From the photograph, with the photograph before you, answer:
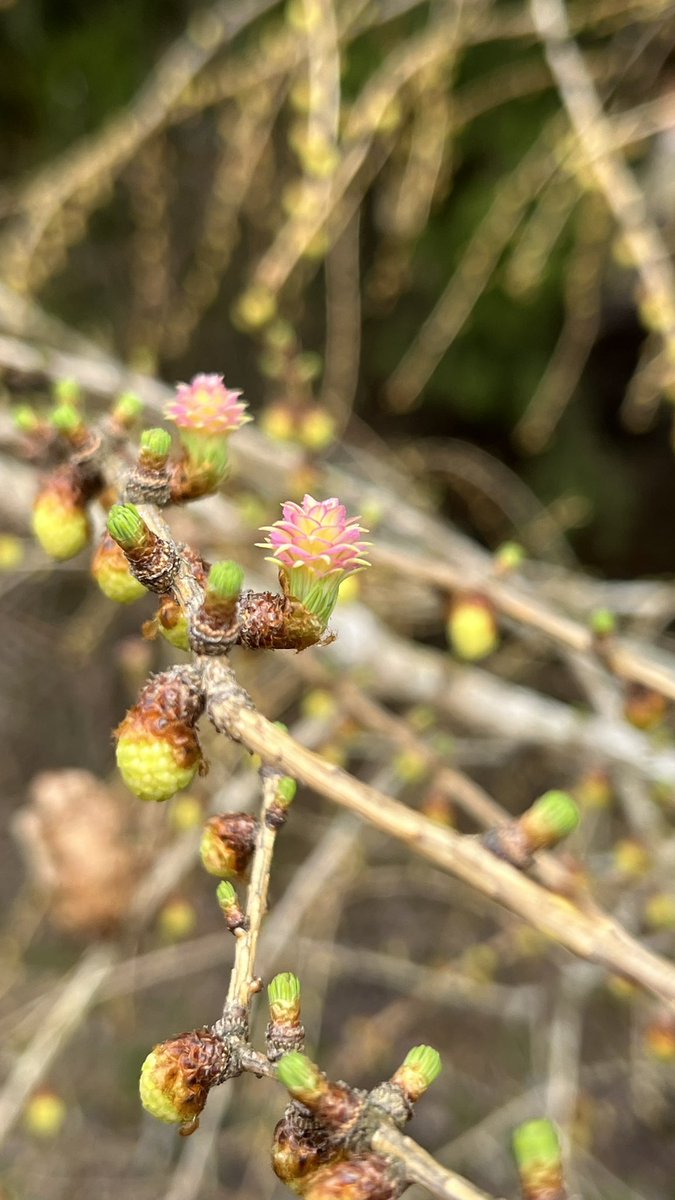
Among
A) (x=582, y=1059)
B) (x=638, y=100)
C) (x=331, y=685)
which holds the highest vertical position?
(x=638, y=100)

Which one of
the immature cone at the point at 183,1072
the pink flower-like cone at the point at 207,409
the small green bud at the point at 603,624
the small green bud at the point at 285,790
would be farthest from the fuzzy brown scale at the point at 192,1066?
the small green bud at the point at 603,624

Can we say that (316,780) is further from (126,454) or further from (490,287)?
(490,287)

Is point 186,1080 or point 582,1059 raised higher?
Answer: point 582,1059

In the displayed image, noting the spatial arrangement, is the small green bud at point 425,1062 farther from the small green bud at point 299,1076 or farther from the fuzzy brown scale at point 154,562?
the fuzzy brown scale at point 154,562

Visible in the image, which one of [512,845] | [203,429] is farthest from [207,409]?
[512,845]

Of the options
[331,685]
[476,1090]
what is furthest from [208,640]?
[476,1090]

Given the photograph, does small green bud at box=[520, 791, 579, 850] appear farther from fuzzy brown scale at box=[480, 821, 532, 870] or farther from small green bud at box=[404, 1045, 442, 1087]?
small green bud at box=[404, 1045, 442, 1087]
